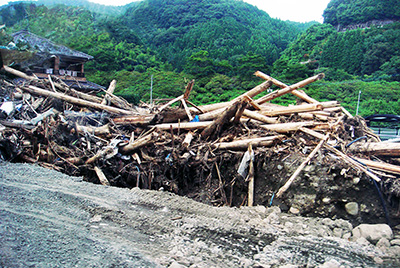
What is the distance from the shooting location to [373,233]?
3.38m

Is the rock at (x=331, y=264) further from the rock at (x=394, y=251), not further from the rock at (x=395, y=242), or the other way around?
the rock at (x=395, y=242)

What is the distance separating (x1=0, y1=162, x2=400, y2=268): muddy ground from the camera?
269 cm

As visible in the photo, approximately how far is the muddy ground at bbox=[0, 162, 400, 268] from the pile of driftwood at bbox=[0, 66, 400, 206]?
115 centimetres

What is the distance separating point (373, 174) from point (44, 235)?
14.1 ft

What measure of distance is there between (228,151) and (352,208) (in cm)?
232

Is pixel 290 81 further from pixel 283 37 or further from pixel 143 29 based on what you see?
pixel 143 29

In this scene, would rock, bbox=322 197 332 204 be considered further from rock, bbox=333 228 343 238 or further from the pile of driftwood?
rock, bbox=333 228 343 238

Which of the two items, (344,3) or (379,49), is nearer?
(379,49)

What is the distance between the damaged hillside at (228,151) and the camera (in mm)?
4379

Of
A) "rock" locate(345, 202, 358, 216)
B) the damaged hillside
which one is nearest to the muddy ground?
"rock" locate(345, 202, 358, 216)

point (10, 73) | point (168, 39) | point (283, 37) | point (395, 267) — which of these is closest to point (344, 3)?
point (283, 37)

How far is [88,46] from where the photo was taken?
32.5m

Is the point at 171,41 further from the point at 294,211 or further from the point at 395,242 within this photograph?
the point at 395,242

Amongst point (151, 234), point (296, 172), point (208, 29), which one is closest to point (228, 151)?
point (296, 172)
